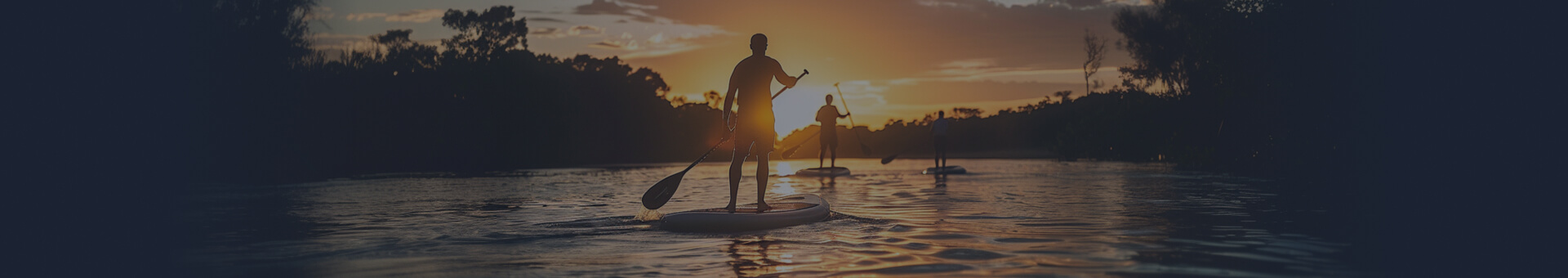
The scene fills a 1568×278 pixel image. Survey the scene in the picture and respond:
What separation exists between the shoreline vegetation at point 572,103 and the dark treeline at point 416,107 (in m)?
0.08

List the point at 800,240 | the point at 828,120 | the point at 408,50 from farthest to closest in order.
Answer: the point at 408,50
the point at 828,120
the point at 800,240

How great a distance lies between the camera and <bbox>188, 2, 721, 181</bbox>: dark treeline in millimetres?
29516

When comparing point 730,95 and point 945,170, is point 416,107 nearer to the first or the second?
point 945,170

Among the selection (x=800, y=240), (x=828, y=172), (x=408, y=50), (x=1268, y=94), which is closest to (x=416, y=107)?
(x=408, y=50)

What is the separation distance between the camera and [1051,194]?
15.3 m

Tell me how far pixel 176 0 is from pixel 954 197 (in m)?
22.6

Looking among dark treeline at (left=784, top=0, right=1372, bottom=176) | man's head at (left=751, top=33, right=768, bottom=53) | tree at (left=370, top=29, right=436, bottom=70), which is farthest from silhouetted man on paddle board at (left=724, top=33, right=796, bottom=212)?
tree at (left=370, top=29, right=436, bottom=70)

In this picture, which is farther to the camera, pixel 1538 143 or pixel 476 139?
pixel 476 139

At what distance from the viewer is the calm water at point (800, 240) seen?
6270mm

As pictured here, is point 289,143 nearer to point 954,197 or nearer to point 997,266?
point 954,197

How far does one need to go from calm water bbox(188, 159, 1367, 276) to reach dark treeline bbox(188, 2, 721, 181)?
16.2 metres

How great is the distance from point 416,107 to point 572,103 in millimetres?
17544

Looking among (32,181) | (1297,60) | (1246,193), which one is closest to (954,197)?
(1246,193)

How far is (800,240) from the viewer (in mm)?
8078
